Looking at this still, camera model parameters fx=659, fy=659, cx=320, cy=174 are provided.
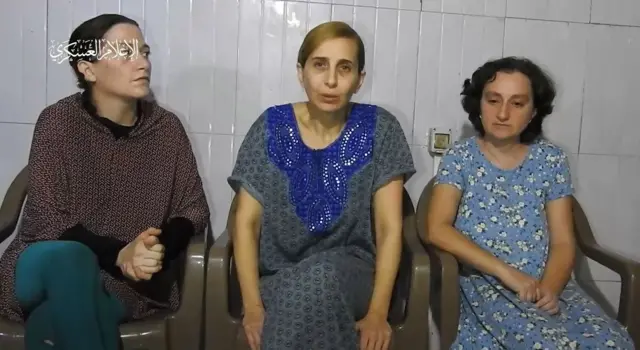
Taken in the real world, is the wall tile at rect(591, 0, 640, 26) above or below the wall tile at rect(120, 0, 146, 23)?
above

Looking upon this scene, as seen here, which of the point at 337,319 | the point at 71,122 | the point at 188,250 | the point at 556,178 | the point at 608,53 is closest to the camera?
the point at 337,319

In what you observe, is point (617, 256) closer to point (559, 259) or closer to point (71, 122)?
point (559, 259)

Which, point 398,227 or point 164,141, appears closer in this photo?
point 398,227

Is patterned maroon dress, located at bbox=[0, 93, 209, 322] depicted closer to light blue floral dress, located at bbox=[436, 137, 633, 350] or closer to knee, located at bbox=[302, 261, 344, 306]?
knee, located at bbox=[302, 261, 344, 306]

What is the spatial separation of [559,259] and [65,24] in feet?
4.80

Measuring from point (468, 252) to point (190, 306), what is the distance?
67 cm

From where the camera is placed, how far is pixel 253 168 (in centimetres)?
158

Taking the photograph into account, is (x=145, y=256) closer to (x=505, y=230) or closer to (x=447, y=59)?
(x=505, y=230)

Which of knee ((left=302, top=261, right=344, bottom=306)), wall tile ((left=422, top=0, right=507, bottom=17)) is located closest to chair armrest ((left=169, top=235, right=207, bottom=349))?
knee ((left=302, top=261, right=344, bottom=306))

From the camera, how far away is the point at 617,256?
165cm

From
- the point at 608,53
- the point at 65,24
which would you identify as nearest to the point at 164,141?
the point at 65,24

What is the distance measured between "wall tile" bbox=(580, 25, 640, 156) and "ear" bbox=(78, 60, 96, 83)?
1426mm

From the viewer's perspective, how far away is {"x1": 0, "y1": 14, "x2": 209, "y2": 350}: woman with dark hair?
1.49 metres

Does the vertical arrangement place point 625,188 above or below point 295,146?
below
